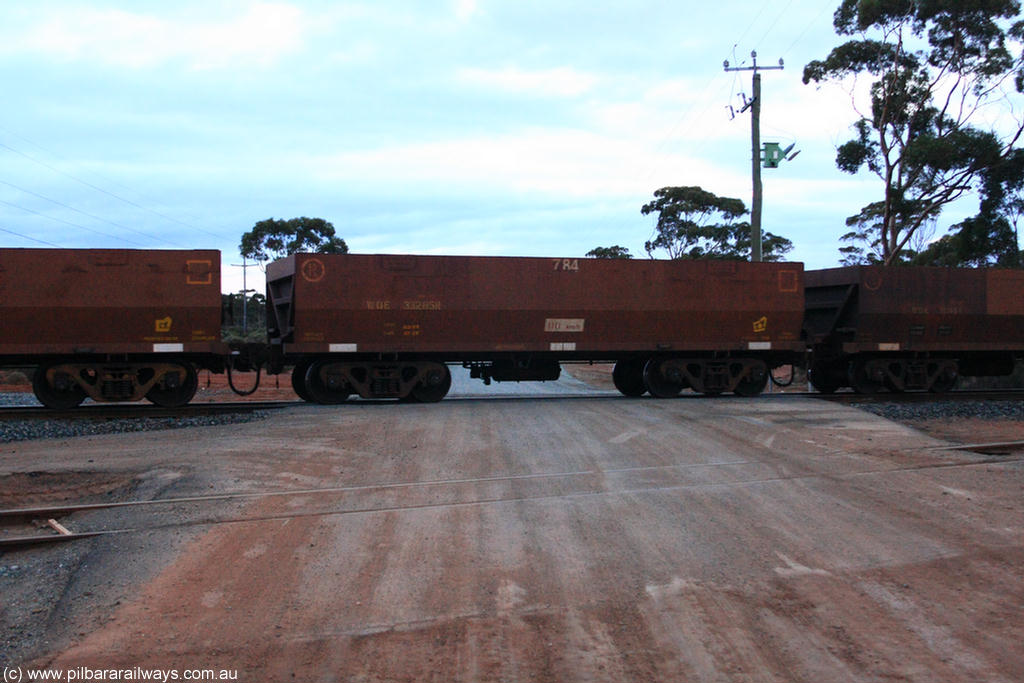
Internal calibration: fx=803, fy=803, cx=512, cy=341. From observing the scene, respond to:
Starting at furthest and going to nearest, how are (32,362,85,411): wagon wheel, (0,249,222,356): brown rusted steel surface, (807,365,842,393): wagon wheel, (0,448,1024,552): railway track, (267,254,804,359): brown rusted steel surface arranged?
(807,365,842,393): wagon wheel, (267,254,804,359): brown rusted steel surface, (32,362,85,411): wagon wheel, (0,249,222,356): brown rusted steel surface, (0,448,1024,552): railway track

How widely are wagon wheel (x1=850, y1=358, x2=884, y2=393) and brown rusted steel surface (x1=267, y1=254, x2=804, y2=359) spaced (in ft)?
5.21

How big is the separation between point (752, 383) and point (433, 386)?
699 cm

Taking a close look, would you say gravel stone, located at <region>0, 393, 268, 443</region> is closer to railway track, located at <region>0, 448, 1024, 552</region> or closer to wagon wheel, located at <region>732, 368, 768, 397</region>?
railway track, located at <region>0, 448, 1024, 552</region>

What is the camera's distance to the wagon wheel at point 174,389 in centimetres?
1456

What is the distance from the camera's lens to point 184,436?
36.0ft

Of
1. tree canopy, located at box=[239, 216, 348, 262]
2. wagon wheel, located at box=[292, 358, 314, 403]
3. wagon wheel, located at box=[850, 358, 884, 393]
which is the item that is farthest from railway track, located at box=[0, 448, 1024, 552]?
tree canopy, located at box=[239, 216, 348, 262]

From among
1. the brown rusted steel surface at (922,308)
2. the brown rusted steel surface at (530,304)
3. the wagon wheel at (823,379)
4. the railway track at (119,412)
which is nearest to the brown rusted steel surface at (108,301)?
the railway track at (119,412)

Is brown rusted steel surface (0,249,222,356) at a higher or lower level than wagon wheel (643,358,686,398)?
higher

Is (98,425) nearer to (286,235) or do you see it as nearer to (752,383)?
(752,383)

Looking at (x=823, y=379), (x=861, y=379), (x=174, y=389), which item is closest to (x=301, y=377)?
(x=174, y=389)

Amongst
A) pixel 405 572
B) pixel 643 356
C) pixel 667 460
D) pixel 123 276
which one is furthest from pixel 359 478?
pixel 643 356

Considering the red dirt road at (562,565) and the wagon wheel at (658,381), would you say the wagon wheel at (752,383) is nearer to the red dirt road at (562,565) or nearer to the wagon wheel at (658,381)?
the wagon wheel at (658,381)

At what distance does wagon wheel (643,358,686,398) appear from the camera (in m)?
16.9

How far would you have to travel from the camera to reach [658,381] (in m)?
17.0
